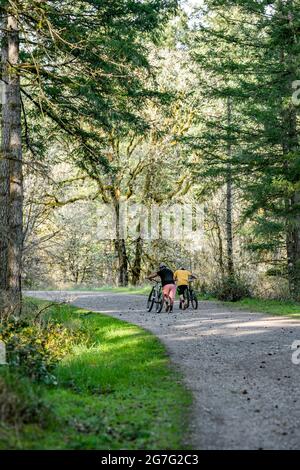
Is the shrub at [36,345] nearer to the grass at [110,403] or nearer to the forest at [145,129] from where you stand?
the grass at [110,403]

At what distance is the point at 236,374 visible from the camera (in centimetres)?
943

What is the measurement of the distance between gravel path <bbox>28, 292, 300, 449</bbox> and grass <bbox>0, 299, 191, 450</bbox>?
34 centimetres

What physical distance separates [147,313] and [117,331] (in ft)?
16.9

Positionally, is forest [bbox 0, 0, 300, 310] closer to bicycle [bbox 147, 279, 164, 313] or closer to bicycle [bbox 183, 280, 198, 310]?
bicycle [bbox 183, 280, 198, 310]

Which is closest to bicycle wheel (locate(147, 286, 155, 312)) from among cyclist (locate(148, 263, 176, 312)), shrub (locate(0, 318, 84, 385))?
cyclist (locate(148, 263, 176, 312))

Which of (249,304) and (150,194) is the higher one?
(150,194)

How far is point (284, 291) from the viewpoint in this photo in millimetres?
22031

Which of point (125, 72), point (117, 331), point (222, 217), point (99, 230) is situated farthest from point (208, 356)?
point (99, 230)

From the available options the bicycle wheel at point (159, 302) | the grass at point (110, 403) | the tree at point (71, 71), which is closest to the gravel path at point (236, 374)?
the grass at point (110, 403)

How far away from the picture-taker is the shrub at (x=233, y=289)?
23.0 metres

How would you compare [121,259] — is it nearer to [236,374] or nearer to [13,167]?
[13,167]

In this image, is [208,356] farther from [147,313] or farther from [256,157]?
[256,157]

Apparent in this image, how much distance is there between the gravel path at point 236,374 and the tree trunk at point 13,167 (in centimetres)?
371

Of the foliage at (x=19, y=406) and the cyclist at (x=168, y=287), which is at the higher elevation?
the cyclist at (x=168, y=287)
